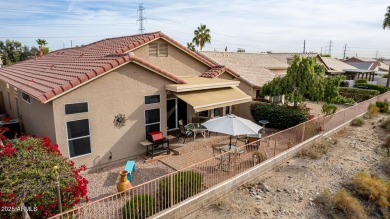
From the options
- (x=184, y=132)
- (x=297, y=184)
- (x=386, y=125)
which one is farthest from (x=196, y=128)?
(x=386, y=125)

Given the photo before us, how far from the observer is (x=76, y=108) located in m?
14.7

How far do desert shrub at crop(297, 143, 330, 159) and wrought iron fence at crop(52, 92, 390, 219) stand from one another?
2.85ft

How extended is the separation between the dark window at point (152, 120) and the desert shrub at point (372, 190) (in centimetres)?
1309

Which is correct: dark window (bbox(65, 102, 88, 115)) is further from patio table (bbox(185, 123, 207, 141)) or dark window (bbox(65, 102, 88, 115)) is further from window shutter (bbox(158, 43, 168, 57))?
window shutter (bbox(158, 43, 168, 57))

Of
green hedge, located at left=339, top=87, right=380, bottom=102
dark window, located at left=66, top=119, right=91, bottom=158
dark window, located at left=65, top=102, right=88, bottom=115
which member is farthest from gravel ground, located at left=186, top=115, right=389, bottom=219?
green hedge, located at left=339, top=87, right=380, bottom=102

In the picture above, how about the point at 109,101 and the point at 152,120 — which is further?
the point at 152,120

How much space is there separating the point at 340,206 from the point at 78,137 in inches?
580

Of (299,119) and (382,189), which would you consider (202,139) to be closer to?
(299,119)

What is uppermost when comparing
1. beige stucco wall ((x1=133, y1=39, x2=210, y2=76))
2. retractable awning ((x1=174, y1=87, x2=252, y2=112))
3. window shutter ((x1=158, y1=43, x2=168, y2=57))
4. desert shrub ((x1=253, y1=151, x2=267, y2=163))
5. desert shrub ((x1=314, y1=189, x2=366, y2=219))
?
window shutter ((x1=158, y1=43, x2=168, y2=57))

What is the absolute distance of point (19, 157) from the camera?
10.7 m

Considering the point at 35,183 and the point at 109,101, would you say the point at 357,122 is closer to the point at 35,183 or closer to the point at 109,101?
the point at 109,101

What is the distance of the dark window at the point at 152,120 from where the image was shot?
706 inches

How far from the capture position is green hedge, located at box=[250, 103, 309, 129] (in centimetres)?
2397

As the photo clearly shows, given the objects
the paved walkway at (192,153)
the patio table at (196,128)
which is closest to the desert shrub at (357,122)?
the paved walkway at (192,153)
